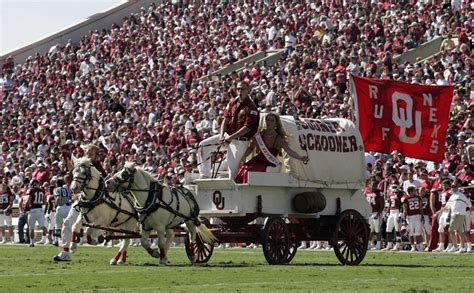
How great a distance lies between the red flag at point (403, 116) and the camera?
29984mm

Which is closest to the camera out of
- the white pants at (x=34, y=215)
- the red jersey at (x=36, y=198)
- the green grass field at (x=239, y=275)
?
the green grass field at (x=239, y=275)

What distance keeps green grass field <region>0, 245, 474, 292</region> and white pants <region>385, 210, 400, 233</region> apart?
6077 millimetres

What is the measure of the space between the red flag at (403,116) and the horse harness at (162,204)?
637cm

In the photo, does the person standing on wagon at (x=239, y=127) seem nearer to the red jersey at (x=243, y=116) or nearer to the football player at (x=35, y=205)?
the red jersey at (x=243, y=116)

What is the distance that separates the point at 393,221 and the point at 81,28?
36240 millimetres

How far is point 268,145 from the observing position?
24422 millimetres

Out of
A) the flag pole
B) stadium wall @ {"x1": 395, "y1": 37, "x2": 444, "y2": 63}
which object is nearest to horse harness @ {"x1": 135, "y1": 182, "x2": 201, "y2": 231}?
the flag pole

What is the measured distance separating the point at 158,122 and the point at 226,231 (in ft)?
79.3

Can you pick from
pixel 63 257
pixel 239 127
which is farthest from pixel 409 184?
pixel 63 257

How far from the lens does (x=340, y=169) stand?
25.4 metres

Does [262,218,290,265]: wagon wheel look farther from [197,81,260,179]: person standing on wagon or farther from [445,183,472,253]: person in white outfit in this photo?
[445,183,472,253]: person in white outfit

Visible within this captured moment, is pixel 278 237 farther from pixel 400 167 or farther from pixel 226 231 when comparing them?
pixel 400 167

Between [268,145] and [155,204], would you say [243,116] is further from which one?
[155,204]

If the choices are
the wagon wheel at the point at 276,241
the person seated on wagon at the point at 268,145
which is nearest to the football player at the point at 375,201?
the person seated on wagon at the point at 268,145
